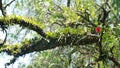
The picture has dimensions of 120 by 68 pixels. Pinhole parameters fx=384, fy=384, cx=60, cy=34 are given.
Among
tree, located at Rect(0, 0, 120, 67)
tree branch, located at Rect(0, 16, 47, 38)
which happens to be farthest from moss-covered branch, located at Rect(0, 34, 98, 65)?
tree branch, located at Rect(0, 16, 47, 38)

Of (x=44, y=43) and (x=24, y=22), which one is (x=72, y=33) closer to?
(x=44, y=43)

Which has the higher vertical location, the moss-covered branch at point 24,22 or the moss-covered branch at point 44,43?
the moss-covered branch at point 24,22

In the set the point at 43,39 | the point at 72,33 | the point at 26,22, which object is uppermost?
the point at 26,22

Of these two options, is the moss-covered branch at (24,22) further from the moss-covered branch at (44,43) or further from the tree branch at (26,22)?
the moss-covered branch at (44,43)

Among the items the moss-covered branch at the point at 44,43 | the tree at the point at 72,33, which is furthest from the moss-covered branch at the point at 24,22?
the moss-covered branch at the point at 44,43

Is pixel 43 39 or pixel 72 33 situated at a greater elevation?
pixel 43 39

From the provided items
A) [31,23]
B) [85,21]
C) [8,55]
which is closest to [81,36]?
[85,21]

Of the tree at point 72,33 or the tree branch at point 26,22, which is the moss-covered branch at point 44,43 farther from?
the tree branch at point 26,22

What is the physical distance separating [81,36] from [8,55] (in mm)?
1884

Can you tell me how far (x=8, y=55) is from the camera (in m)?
9.31

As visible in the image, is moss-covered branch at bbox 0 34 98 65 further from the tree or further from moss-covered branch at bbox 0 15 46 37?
moss-covered branch at bbox 0 15 46 37

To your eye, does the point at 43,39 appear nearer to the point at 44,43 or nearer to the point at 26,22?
the point at 44,43

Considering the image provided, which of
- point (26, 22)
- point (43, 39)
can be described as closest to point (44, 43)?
point (43, 39)

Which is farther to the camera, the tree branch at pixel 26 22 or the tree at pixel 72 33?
the tree branch at pixel 26 22
